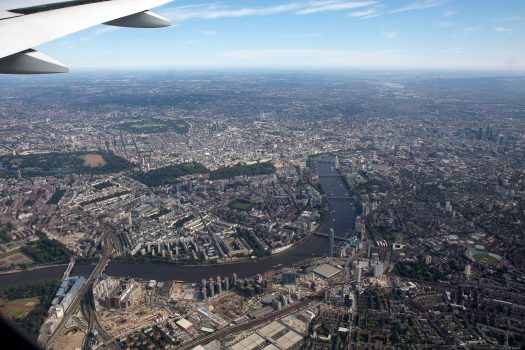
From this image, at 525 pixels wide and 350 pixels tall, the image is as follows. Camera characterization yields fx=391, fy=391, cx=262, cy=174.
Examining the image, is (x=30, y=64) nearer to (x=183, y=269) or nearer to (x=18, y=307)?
(x=18, y=307)

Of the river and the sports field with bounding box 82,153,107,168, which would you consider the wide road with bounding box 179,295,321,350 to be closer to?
the river

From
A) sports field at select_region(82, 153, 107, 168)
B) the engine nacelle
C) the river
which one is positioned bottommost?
the river

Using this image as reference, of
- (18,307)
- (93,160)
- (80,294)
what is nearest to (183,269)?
(80,294)

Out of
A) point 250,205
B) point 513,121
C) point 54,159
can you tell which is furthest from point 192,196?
point 513,121

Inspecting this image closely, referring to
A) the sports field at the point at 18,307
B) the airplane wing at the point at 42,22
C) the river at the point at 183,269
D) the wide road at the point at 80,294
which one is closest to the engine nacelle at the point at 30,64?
the airplane wing at the point at 42,22

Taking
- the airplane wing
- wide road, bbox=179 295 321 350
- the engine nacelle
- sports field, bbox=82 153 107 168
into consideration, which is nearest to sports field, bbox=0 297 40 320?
wide road, bbox=179 295 321 350
